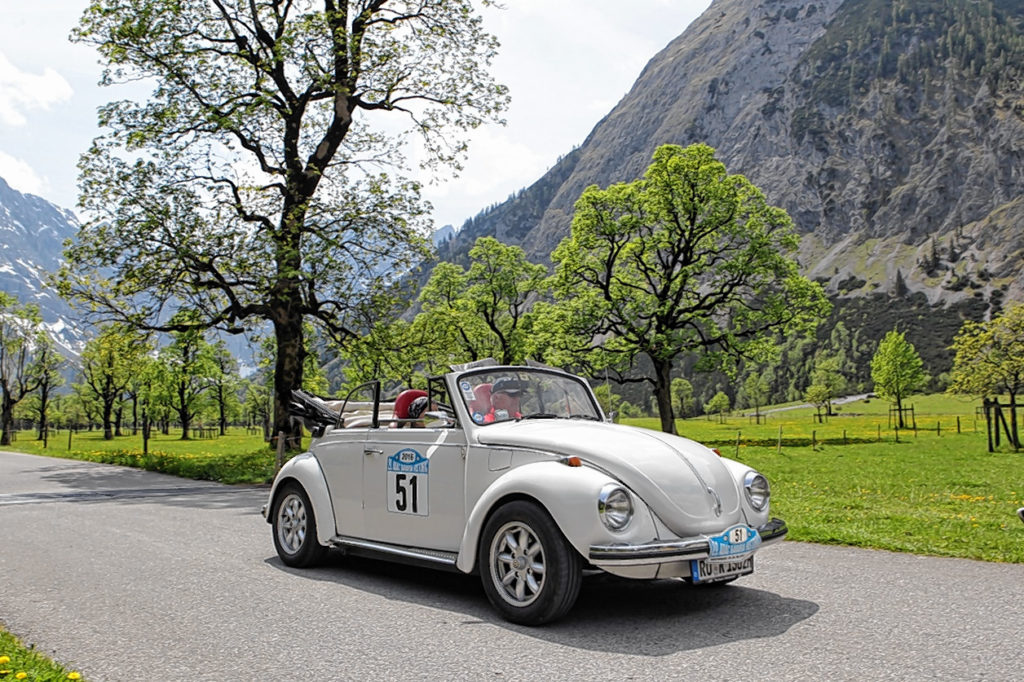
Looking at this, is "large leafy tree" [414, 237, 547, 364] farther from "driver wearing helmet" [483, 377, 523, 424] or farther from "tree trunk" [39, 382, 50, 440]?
"driver wearing helmet" [483, 377, 523, 424]

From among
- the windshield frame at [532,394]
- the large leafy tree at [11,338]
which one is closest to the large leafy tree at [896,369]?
the large leafy tree at [11,338]

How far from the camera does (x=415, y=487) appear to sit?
675 centimetres

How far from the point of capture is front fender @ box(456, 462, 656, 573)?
17.4ft

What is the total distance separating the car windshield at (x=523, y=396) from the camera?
6797 mm

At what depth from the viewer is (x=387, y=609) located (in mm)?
6133

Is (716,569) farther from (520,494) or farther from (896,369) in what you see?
(896,369)

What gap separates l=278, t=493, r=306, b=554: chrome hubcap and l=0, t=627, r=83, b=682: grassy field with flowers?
2.98 m

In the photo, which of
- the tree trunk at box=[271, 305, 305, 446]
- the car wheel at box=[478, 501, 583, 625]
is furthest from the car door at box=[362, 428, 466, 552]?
the tree trunk at box=[271, 305, 305, 446]

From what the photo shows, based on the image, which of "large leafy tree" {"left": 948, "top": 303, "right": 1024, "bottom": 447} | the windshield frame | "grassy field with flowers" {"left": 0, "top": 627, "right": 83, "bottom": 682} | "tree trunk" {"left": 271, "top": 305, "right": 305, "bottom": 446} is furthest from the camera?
"large leafy tree" {"left": 948, "top": 303, "right": 1024, "bottom": 447}

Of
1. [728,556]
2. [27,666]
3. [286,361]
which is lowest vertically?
[27,666]

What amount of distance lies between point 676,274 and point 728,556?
114 feet

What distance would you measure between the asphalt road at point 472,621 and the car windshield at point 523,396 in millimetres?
1493

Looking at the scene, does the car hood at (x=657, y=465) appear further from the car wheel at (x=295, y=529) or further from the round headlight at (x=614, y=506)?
→ the car wheel at (x=295, y=529)

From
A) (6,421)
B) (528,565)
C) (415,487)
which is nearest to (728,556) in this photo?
(528,565)
